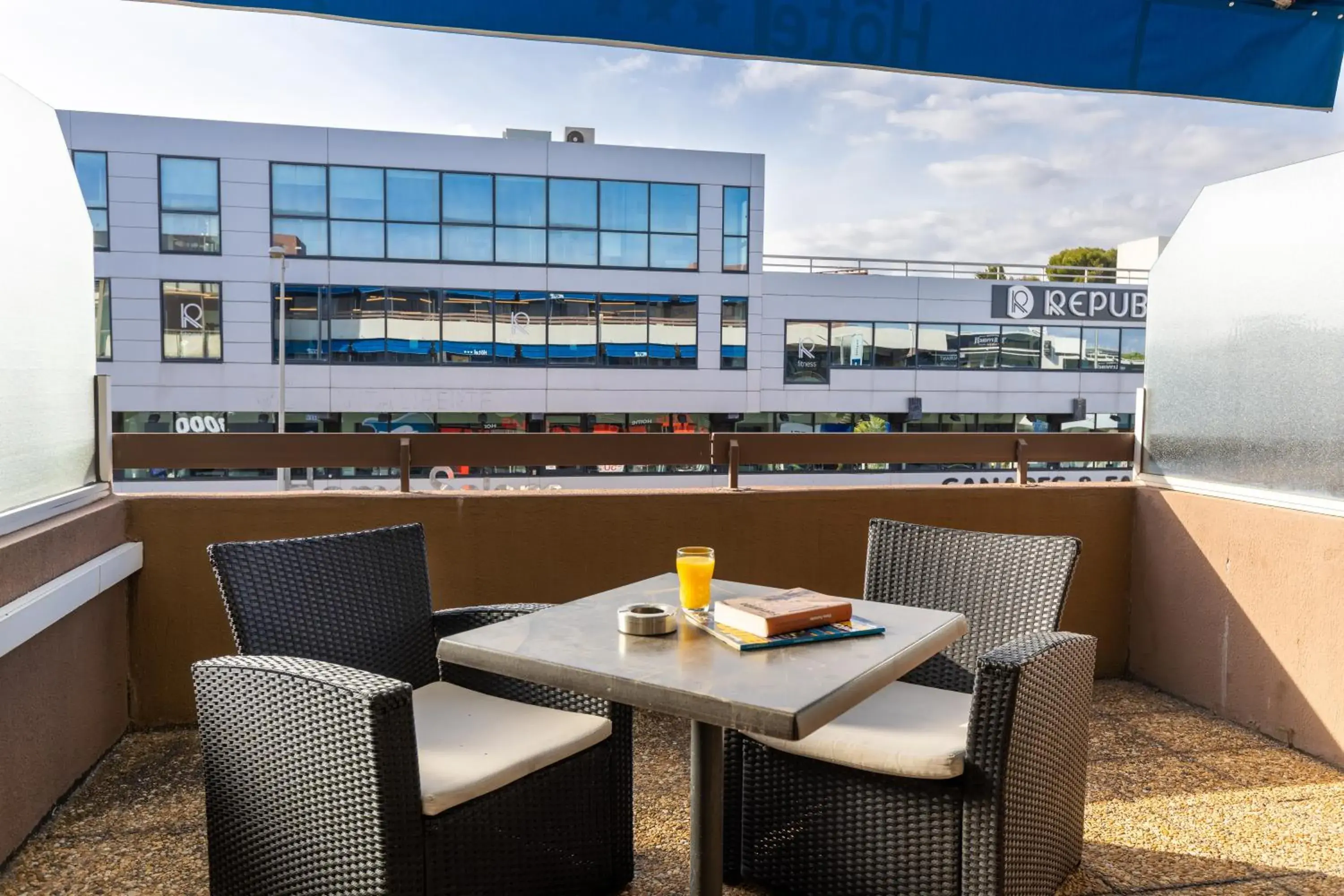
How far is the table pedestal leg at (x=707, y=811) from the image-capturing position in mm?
1600

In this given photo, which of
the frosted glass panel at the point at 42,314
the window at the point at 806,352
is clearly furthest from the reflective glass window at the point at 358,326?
the frosted glass panel at the point at 42,314

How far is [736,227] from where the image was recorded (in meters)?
20.8

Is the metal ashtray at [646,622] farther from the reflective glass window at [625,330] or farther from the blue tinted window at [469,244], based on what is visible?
the reflective glass window at [625,330]

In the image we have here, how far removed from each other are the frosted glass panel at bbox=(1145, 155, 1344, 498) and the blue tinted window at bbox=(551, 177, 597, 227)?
17.9m

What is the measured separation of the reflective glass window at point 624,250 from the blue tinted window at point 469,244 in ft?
8.50

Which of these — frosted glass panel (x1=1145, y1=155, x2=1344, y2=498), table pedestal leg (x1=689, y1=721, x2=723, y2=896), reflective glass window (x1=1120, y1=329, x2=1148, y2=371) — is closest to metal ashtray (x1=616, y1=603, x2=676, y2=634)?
table pedestal leg (x1=689, y1=721, x2=723, y2=896)

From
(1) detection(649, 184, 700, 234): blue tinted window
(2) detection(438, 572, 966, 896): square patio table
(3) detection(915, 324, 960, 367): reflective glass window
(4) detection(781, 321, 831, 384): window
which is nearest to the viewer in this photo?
(2) detection(438, 572, 966, 896): square patio table

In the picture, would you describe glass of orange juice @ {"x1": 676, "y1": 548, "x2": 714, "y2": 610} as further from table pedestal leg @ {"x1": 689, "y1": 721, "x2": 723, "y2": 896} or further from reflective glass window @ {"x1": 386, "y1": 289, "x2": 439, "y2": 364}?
reflective glass window @ {"x1": 386, "y1": 289, "x2": 439, "y2": 364}

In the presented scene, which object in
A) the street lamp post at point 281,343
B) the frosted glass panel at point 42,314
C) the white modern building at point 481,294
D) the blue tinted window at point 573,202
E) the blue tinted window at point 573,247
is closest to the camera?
the frosted glass panel at point 42,314

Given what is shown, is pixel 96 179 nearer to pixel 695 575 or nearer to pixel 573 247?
pixel 573 247

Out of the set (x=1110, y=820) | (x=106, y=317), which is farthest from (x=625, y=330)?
(x=1110, y=820)

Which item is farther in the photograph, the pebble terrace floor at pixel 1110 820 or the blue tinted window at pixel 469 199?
the blue tinted window at pixel 469 199

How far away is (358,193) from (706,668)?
20.0m

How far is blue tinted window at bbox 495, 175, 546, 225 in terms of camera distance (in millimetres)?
19781
